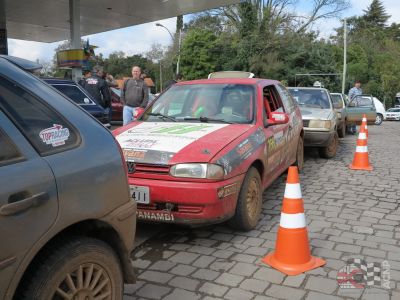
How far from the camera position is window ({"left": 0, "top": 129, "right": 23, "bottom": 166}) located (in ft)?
6.79

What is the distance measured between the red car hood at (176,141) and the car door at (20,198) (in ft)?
6.89

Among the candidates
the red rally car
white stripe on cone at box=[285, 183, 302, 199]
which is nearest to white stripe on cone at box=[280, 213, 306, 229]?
white stripe on cone at box=[285, 183, 302, 199]

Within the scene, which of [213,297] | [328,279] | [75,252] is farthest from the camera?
[328,279]

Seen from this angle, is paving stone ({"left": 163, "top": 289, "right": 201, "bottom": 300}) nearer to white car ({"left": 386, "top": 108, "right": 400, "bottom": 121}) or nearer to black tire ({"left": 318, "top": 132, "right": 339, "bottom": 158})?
black tire ({"left": 318, "top": 132, "right": 339, "bottom": 158})

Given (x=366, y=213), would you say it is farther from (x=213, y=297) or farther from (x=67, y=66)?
(x=67, y=66)

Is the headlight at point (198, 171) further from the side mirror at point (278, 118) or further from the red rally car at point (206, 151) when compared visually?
the side mirror at point (278, 118)

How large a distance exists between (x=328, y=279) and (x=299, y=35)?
45.5m

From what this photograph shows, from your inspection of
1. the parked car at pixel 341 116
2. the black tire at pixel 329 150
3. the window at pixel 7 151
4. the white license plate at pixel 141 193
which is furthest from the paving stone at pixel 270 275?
the parked car at pixel 341 116

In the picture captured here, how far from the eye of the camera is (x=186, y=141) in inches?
178

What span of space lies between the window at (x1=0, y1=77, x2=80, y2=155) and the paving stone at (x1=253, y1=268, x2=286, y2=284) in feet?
6.59

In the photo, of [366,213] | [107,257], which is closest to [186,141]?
[107,257]

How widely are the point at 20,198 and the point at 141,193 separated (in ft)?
7.32

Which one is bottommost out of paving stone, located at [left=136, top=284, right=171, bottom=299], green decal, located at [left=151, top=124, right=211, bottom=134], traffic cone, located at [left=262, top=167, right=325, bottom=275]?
paving stone, located at [left=136, top=284, right=171, bottom=299]

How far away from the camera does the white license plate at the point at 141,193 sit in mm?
4207
